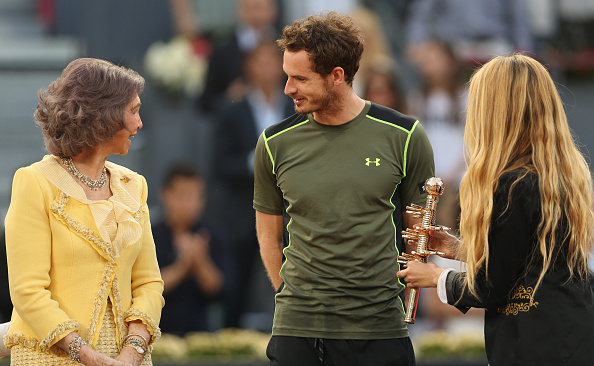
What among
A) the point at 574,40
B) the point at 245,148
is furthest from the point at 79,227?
the point at 574,40

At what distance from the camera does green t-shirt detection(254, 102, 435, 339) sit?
390 centimetres

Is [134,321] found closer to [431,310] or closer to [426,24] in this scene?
[431,310]

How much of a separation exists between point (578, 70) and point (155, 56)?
4.15 metres

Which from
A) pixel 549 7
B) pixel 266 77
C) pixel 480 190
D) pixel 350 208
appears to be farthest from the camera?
pixel 549 7

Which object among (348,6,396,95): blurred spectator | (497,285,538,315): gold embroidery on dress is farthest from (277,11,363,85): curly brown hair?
(348,6,396,95): blurred spectator

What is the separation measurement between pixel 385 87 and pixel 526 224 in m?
5.09

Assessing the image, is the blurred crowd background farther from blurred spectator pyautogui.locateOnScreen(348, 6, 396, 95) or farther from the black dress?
the black dress

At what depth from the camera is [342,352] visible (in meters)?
3.90

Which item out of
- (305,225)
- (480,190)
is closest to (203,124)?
(305,225)

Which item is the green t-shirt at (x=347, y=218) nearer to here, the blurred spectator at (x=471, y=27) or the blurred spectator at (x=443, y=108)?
the blurred spectator at (x=443, y=108)

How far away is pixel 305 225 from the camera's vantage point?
157 inches

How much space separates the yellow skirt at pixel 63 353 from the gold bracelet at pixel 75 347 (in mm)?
64

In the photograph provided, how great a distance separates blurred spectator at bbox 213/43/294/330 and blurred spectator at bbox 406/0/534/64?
4.70 feet

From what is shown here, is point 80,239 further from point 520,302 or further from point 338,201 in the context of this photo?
point 520,302
